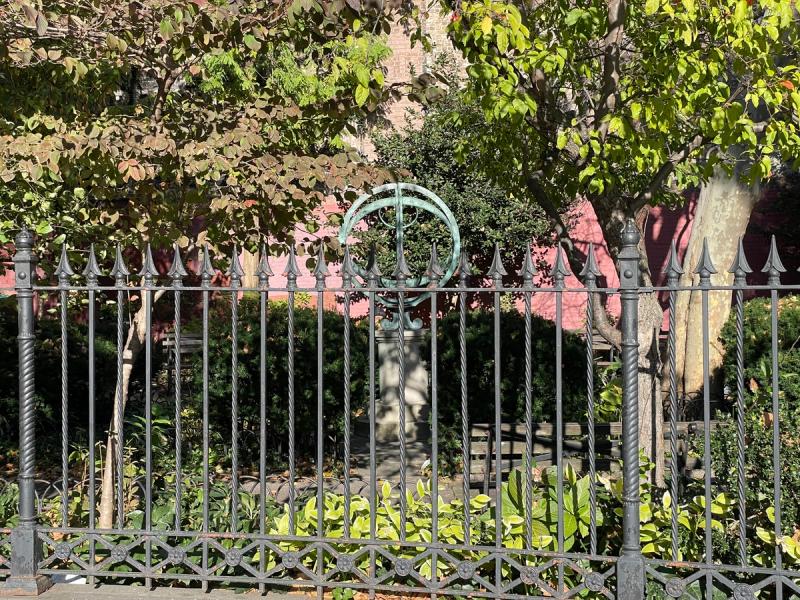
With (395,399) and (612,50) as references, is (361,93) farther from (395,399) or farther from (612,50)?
(395,399)

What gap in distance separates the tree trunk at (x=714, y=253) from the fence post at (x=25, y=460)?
7.42 metres

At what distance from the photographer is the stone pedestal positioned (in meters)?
9.52

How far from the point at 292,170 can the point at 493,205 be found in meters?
10.3

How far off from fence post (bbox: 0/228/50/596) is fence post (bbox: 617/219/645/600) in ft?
10.7

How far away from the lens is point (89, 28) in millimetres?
5703

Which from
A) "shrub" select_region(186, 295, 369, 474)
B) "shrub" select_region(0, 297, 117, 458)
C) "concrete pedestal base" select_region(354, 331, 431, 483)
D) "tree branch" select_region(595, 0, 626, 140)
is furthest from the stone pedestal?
"tree branch" select_region(595, 0, 626, 140)

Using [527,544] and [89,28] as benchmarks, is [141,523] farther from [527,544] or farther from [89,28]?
[89,28]

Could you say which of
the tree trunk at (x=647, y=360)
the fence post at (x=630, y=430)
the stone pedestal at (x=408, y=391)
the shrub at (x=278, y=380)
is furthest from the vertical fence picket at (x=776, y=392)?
the stone pedestal at (x=408, y=391)

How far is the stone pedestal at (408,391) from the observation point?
375 inches

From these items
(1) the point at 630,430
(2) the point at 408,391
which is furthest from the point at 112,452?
(2) the point at 408,391

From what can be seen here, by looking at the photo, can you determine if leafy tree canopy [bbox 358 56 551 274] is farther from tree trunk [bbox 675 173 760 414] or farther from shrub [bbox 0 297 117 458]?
shrub [bbox 0 297 117 458]

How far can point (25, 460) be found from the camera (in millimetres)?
5055

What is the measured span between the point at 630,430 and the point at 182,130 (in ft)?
11.6

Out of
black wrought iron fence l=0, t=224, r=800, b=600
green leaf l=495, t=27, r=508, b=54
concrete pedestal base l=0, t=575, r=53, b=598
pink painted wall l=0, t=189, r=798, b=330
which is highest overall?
green leaf l=495, t=27, r=508, b=54
